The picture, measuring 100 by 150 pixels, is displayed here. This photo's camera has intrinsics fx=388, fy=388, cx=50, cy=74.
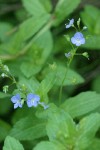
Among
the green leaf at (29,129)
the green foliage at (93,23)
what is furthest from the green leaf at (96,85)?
the green leaf at (29,129)

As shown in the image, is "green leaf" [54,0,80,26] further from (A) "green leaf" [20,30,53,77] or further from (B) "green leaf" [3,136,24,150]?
(B) "green leaf" [3,136,24,150]

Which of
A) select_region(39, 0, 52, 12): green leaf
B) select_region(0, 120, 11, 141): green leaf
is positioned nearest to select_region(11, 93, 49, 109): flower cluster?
select_region(0, 120, 11, 141): green leaf

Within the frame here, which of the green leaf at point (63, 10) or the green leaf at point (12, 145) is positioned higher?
the green leaf at point (63, 10)

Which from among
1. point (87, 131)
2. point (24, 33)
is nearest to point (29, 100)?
point (87, 131)

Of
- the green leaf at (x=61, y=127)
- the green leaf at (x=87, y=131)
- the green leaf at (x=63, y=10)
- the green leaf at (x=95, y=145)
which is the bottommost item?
the green leaf at (x=95, y=145)

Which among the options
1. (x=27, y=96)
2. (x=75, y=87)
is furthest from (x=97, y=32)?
(x=27, y=96)

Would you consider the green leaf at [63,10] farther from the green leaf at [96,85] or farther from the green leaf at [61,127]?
the green leaf at [61,127]
